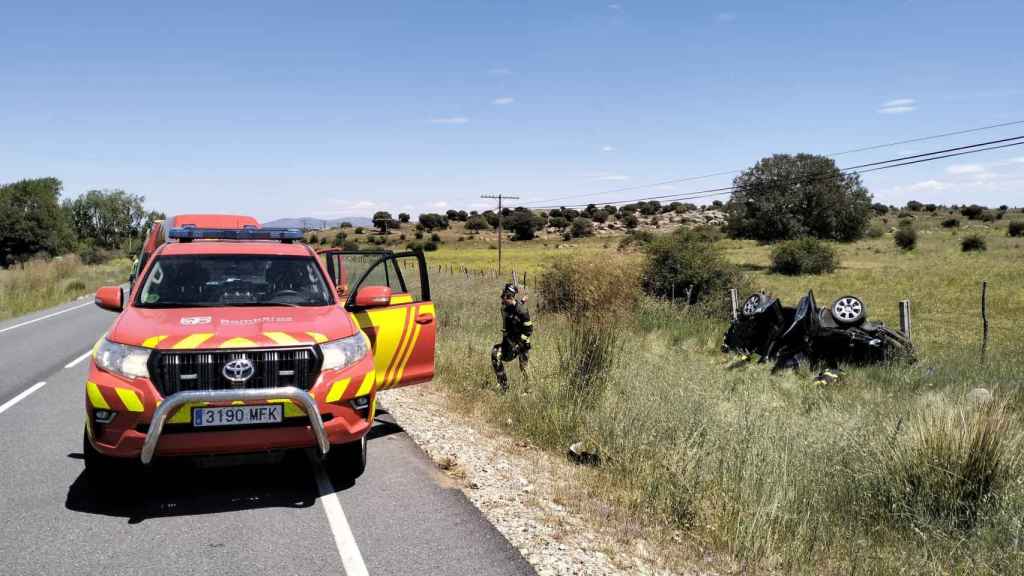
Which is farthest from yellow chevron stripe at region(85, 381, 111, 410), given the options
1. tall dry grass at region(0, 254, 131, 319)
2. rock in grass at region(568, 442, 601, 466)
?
tall dry grass at region(0, 254, 131, 319)

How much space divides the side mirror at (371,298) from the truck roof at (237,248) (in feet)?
2.52

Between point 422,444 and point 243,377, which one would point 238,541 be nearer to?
point 243,377

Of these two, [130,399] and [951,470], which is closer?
[130,399]

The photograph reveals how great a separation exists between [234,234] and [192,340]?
237cm

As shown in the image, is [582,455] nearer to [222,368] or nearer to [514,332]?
[222,368]

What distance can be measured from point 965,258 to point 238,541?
51.8 metres

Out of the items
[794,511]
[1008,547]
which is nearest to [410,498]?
[794,511]

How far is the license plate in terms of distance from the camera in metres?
4.63

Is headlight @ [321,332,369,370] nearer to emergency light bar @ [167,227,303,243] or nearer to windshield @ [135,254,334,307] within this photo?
windshield @ [135,254,334,307]

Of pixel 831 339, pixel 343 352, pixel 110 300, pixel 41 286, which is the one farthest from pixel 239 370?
pixel 41 286

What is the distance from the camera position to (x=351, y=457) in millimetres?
5449

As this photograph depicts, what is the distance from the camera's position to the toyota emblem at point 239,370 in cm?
472

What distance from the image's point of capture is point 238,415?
4.68 meters

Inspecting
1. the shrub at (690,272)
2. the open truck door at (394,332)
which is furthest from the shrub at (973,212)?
the open truck door at (394,332)
